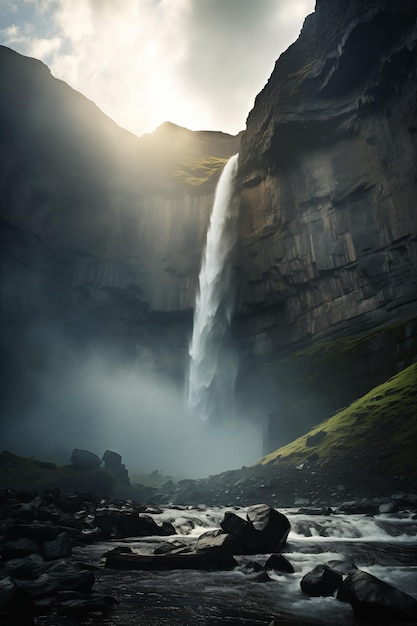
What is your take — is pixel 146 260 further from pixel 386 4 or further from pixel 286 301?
pixel 386 4

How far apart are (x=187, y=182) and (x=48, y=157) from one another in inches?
1064

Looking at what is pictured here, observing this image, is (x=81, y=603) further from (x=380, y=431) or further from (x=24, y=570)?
(x=380, y=431)

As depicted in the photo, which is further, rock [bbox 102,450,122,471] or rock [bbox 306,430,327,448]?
rock [bbox 102,450,122,471]

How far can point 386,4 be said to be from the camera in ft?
153

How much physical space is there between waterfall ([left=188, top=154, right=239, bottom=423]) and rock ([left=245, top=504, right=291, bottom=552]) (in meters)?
46.6

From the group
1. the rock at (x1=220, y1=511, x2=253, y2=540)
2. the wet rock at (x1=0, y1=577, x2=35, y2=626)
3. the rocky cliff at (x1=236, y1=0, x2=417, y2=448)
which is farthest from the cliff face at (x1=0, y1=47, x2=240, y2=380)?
the wet rock at (x1=0, y1=577, x2=35, y2=626)

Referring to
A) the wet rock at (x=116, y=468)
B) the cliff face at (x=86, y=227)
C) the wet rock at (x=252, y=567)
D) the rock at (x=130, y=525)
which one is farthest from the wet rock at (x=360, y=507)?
the cliff face at (x=86, y=227)

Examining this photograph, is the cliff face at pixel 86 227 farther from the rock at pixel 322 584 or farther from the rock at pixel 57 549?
the rock at pixel 322 584

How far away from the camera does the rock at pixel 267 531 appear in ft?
36.4

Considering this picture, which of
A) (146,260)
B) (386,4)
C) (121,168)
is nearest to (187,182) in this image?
(121,168)

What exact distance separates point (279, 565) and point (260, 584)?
1.36 metres

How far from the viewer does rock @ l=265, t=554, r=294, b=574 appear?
9.13 meters

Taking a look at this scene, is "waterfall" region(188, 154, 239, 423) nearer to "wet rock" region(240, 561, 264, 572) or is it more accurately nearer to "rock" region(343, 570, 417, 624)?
"wet rock" region(240, 561, 264, 572)

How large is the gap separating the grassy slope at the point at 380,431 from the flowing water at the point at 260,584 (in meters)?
9.60
